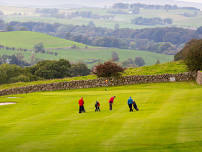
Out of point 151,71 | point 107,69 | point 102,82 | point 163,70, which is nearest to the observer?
point 107,69

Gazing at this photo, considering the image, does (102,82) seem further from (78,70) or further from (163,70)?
(78,70)

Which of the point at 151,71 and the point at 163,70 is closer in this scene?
the point at 163,70

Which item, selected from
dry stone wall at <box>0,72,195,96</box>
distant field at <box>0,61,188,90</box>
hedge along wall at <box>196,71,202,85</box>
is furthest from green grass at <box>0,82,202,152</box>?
distant field at <box>0,61,188,90</box>

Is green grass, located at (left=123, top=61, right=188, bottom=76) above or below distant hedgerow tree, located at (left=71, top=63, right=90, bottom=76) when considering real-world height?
above

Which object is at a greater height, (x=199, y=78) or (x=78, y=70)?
(x=199, y=78)

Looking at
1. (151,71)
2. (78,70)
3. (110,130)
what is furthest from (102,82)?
(78,70)

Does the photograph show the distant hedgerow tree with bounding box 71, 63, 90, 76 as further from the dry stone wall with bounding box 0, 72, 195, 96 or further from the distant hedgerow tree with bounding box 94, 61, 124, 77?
the distant hedgerow tree with bounding box 94, 61, 124, 77

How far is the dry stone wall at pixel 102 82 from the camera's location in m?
64.1

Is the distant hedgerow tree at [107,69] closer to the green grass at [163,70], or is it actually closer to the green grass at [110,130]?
the green grass at [163,70]

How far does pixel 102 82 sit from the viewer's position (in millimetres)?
64875

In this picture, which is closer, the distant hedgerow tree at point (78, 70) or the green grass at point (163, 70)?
the green grass at point (163, 70)

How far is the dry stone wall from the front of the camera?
6412cm

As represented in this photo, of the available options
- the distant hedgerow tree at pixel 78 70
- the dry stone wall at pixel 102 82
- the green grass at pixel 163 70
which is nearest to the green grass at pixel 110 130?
the dry stone wall at pixel 102 82

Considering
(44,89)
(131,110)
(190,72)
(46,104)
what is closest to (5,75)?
(44,89)
